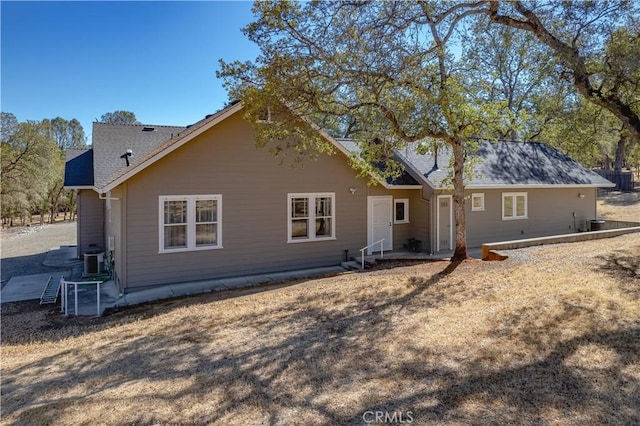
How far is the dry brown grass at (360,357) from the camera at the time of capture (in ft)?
12.8

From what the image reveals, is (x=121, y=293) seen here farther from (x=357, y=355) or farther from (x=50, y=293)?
(x=357, y=355)

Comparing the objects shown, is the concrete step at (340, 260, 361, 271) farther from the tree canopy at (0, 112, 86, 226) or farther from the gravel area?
the tree canopy at (0, 112, 86, 226)

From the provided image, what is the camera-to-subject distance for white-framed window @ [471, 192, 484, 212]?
1566 centimetres

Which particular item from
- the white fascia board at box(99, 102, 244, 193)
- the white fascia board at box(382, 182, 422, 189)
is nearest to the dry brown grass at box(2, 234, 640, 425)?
the white fascia board at box(99, 102, 244, 193)

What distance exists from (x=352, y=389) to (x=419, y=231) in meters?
11.4

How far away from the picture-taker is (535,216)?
677 inches

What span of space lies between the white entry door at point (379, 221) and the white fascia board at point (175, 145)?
5671 mm

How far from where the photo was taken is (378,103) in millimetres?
9742

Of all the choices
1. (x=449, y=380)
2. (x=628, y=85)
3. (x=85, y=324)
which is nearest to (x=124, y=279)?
(x=85, y=324)

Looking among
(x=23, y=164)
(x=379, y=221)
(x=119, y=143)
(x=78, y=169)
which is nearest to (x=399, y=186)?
(x=379, y=221)

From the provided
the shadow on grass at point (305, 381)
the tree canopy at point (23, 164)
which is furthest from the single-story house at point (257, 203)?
the tree canopy at point (23, 164)

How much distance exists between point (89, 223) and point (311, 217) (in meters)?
9.60

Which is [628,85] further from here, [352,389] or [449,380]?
[352,389]

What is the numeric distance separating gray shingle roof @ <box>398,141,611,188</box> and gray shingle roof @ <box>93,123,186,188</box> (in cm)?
984
